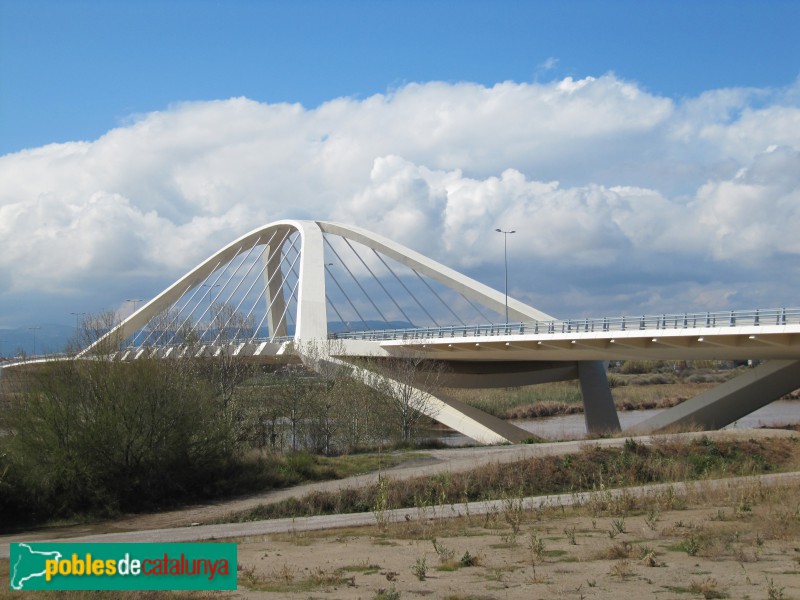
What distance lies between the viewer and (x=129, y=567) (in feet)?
34.2

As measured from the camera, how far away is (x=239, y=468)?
86.8 feet

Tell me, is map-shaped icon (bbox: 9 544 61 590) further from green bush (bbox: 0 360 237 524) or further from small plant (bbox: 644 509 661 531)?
green bush (bbox: 0 360 237 524)

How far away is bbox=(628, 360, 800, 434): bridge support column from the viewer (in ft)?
118

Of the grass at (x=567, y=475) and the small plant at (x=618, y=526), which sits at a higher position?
the small plant at (x=618, y=526)

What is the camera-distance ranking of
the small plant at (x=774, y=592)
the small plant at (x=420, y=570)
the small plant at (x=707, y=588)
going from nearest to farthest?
1. the small plant at (x=774, y=592)
2. the small plant at (x=707, y=588)
3. the small plant at (x=420, y=570)

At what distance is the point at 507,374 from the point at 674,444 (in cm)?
2187

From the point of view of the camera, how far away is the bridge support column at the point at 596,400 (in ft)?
150

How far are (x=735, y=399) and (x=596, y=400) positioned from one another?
1009cm

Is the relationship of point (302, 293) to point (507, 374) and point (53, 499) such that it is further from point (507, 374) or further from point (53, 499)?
point (53, 499)

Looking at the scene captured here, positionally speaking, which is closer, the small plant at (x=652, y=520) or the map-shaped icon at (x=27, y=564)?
the map-shaped icon at (x=27, y=564)

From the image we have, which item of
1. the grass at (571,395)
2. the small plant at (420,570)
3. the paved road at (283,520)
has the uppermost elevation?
A: the small plant at (420,570)

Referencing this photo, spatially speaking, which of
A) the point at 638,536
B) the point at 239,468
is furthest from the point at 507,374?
the point at 638,536

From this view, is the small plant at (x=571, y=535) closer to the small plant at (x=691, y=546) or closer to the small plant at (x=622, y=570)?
the small plant at (x=691, y=546)

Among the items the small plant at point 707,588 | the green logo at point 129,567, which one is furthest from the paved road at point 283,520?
the small plant at point 707,588
